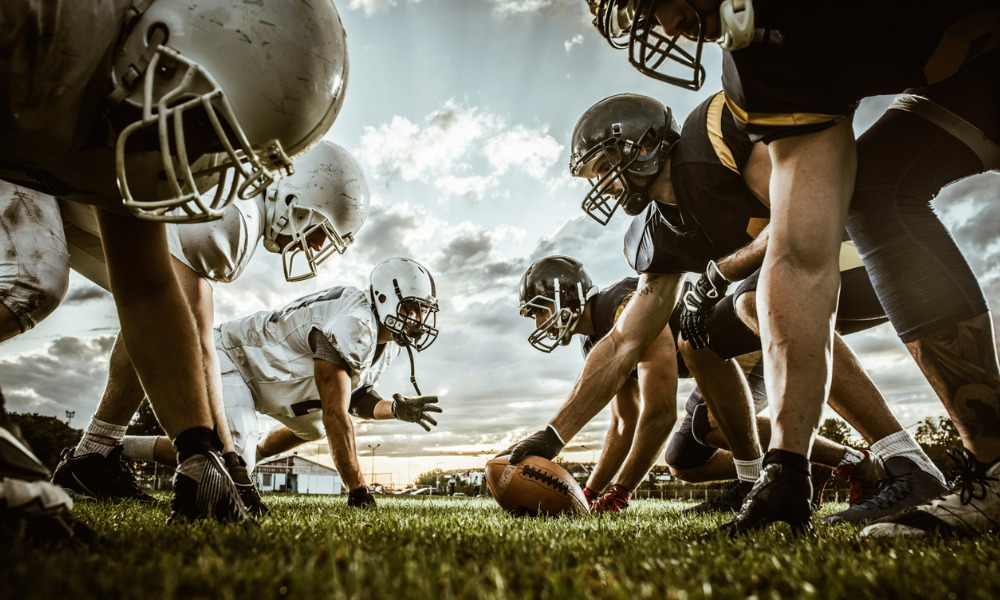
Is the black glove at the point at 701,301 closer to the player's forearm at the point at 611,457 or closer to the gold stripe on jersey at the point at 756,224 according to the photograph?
Answer: the gold stripe on jersey at the point at 756,224

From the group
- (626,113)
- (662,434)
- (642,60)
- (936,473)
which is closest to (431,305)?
(662,434)

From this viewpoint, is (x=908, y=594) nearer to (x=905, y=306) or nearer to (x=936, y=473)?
(x=905, y=306)

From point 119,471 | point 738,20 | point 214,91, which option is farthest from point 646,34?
point 119,471

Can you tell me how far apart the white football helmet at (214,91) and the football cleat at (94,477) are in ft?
8.01

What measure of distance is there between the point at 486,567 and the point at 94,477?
3.43 metres

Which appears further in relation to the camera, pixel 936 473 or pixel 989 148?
pixel 936 473

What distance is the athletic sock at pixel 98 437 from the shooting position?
3.53 m

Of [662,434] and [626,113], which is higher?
[626,113]

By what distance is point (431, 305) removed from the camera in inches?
269

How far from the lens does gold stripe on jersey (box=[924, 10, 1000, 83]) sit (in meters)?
1.79

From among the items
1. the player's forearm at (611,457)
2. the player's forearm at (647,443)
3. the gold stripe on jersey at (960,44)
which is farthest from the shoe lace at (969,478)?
the player's forearm at (611,457)

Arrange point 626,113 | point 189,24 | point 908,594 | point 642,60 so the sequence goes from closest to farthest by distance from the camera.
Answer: point 908,594, point 189,24, point 642,60, point 626,113

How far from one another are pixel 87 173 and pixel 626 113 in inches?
118

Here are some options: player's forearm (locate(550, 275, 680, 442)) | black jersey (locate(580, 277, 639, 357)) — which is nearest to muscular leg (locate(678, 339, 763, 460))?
player's forearm (locate(550, 275, 680, 442))
